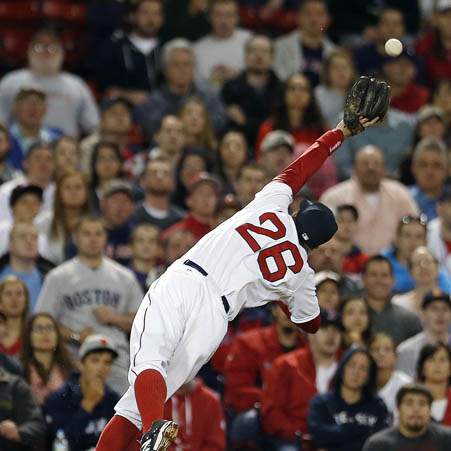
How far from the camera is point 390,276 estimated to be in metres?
12.0

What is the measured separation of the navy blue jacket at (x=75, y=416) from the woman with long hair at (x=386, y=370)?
1993mm

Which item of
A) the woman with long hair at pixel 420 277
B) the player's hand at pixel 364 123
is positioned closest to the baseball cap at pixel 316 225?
the player's hand at pixel 364 123

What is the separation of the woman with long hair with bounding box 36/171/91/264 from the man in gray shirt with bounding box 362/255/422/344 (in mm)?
2266

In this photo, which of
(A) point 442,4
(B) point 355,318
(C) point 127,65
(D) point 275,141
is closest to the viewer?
(B) point 355,318

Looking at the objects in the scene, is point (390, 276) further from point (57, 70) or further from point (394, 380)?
point (57, 70)

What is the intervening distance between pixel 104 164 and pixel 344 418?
11.4 feet

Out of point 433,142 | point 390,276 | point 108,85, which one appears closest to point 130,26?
point 108,85

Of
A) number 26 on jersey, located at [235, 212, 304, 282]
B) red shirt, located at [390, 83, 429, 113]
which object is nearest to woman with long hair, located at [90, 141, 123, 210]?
red shirt, located at [390, 83, 429, 113]

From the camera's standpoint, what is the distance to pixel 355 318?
11492 millimetres

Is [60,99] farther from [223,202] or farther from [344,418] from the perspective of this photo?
[344,418]

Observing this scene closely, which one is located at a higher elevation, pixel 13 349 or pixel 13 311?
pixel 13 311

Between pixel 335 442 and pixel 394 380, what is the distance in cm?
92

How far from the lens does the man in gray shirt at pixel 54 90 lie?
14180mm

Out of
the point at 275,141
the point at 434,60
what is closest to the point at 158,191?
the point at 275,141
